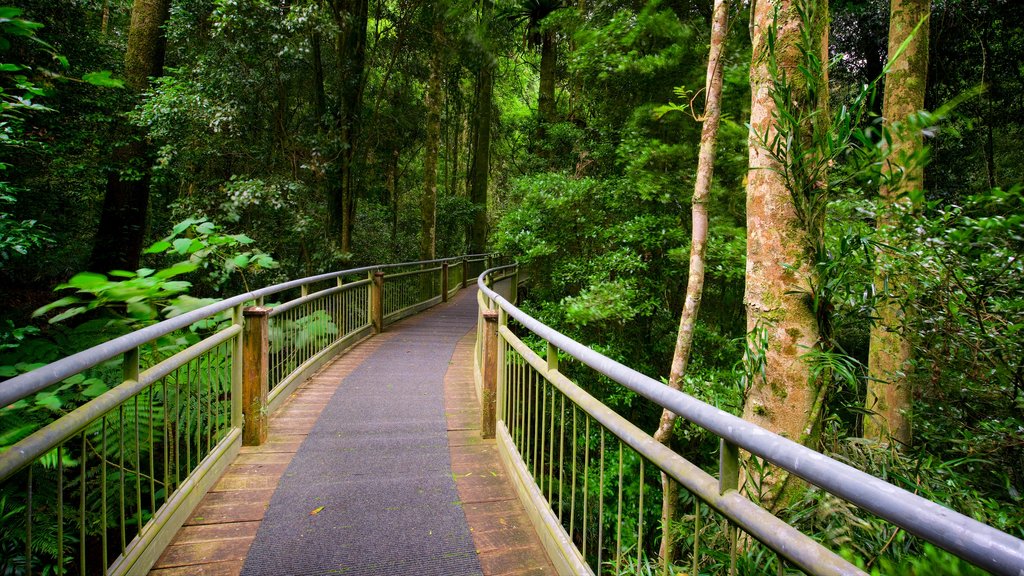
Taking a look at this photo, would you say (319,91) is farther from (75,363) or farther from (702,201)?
(75,363)

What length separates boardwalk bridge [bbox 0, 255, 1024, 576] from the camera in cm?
120

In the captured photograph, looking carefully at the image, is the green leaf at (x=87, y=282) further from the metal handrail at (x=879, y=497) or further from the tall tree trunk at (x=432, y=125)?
the tall tree trunk at (x=432, y=125)

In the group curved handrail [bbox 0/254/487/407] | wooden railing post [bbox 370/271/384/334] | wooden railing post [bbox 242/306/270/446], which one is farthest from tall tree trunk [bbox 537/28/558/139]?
curved handrail [bbox 0/254/487/407]

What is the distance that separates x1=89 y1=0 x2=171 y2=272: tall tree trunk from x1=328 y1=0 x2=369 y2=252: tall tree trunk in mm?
2977

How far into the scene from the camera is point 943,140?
8.59 metres

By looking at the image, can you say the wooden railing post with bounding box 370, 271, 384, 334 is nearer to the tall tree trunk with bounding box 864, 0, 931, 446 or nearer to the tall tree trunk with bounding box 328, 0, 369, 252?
the tall tree trunk with bounding box 328, 0, 369, 252

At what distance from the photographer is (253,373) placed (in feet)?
12.3

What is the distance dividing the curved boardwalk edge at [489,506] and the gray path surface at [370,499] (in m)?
0.07

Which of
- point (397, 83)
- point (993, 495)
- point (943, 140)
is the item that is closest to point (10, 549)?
point (993, 495)

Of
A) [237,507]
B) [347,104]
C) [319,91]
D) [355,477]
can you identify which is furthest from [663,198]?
[319,91]

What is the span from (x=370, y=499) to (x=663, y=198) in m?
4.82

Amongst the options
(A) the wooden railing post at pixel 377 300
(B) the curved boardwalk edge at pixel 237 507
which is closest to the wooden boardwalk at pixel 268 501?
(B) the curved boardwalk edge at pixel 237 507

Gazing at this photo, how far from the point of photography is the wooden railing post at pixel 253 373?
3.74m

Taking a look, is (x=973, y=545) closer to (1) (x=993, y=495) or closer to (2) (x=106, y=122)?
(1) (x=993, y=495)
